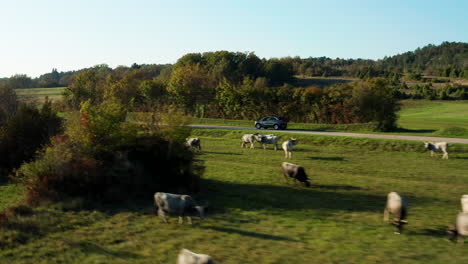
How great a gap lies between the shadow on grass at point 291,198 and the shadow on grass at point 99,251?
184 inches

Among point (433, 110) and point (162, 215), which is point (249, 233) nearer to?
point (162, 215)

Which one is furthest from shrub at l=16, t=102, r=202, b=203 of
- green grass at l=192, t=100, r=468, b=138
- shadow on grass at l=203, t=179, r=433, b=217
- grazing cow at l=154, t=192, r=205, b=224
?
green grass at l=192, t=100, r=468, b=138

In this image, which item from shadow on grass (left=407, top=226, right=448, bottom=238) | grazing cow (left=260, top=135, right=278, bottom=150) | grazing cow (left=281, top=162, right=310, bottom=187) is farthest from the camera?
grazing cow (left=260, top=135, right=278, bottom=150)

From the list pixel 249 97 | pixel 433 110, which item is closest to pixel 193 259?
pixel 249 97

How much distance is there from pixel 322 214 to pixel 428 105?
6848 centimetres

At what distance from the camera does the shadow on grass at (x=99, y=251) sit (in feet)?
33.6

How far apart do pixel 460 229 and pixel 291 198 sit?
6.73 m

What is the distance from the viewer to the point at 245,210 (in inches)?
580

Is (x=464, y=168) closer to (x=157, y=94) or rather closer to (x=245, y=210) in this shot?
(x=245, y=210)

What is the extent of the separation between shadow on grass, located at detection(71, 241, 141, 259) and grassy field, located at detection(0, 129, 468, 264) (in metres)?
0.03

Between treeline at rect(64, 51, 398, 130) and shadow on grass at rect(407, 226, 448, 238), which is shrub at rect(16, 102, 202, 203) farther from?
treeline at rect(64, 51, 398, 130)

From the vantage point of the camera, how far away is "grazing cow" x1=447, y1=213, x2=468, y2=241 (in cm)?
1105

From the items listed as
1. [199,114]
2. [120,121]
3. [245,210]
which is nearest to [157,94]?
[199,114]

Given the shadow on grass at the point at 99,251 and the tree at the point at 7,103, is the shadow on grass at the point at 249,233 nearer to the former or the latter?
the shadow on grass at the point at 99,251
